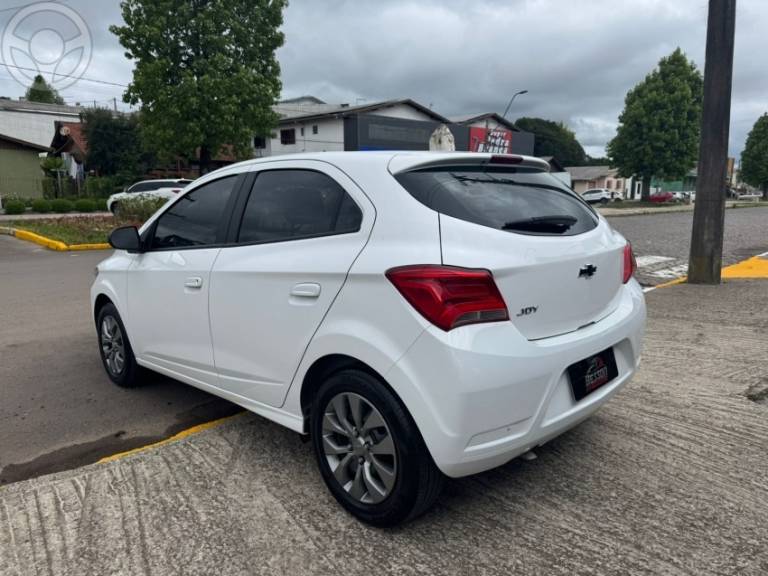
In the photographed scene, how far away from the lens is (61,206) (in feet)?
86.6

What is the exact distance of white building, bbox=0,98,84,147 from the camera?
54938mm

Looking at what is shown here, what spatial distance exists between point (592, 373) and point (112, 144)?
128 feet

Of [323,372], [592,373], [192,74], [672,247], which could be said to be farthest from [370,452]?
[192,74]

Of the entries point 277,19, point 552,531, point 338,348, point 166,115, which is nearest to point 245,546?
point 338,348

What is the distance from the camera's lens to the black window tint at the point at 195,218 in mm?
3465

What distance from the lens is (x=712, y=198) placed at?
8.17 metres

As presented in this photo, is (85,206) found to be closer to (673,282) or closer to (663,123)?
(673,282)

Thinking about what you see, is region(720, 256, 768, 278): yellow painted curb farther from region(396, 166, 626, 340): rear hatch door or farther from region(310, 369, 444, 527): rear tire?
region(310, 369, 444, 527): rear tire

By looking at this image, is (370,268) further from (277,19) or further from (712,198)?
(277,19)

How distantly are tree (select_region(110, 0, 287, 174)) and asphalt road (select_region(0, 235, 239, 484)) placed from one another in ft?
70.1

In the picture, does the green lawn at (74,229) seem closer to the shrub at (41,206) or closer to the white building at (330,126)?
the shrub at (41,206)

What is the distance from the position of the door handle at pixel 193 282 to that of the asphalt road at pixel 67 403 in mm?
1017

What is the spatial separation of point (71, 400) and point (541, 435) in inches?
137

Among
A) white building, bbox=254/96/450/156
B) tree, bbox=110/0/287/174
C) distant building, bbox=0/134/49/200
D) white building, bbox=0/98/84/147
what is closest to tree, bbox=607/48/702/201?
white building, bbox=254/96/450/156
